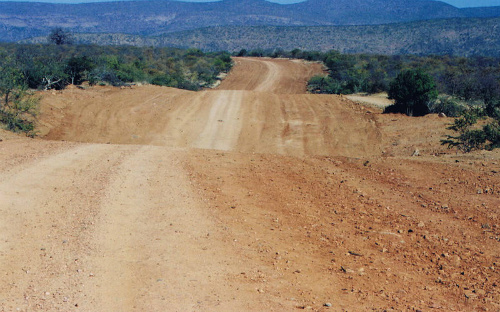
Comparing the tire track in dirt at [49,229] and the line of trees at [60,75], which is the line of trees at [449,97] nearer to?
the tire track in dirt at [49,229]

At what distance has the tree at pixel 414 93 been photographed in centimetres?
2066

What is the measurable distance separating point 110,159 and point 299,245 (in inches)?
226

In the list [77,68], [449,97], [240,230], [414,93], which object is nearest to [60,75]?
[77,68]

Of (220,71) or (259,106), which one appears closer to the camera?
(259,106)

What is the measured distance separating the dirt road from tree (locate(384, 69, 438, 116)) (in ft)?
33.9

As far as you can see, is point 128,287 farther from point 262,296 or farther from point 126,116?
point 126,116

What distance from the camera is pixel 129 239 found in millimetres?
6398

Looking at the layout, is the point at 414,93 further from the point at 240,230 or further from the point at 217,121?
the point at 240,230

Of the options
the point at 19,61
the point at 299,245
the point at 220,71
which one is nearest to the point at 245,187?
the point at 299,245

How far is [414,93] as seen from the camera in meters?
20.8

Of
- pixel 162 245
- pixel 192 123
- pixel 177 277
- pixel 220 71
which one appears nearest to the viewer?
pixel 177 277

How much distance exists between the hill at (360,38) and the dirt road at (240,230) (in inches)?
3360

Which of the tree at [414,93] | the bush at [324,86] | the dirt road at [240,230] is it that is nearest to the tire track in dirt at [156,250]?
the dirt road at [240,230]

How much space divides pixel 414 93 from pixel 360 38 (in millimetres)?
91062
